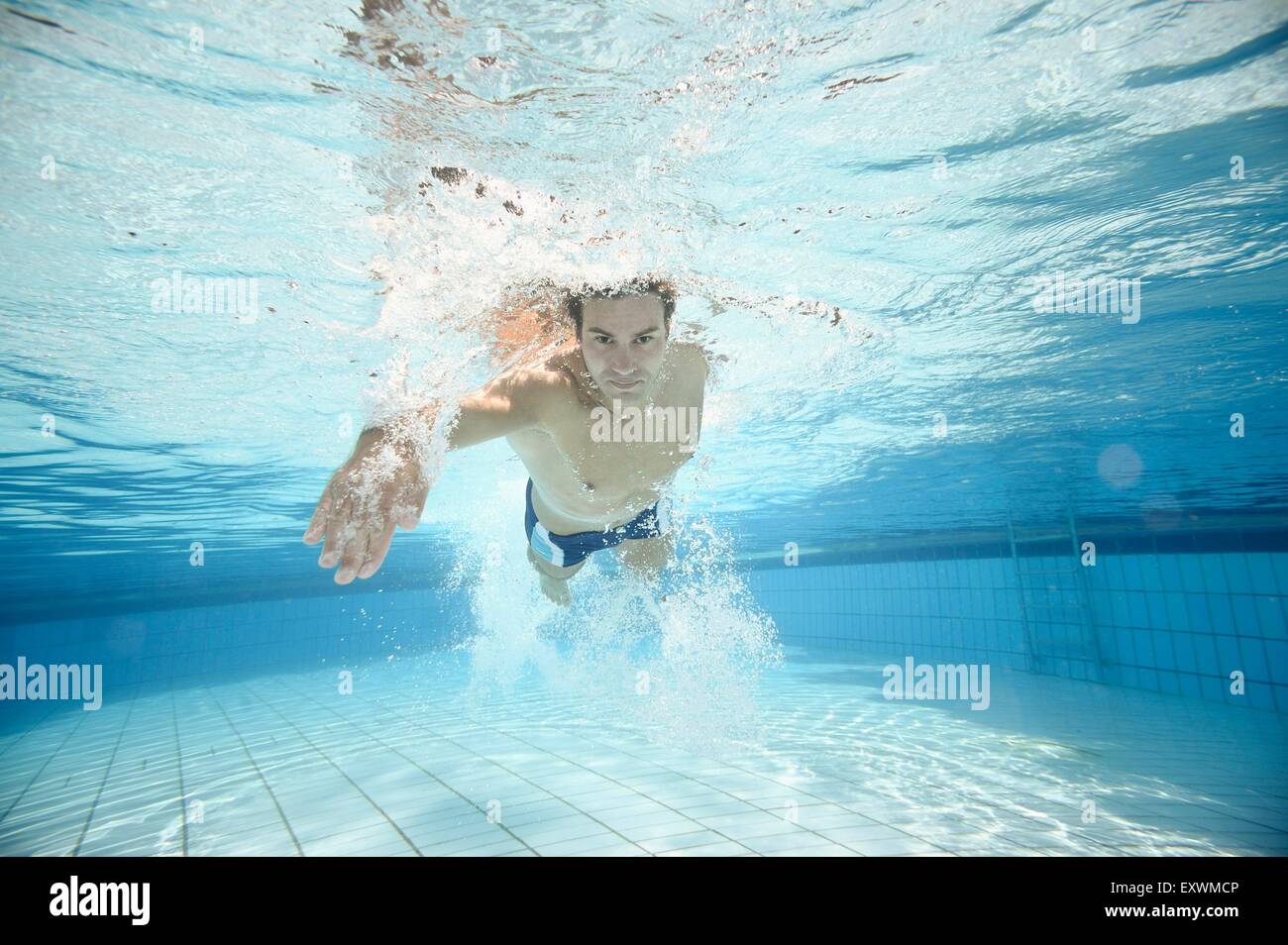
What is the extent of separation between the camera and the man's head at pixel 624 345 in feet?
15.6

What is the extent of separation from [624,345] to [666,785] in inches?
209

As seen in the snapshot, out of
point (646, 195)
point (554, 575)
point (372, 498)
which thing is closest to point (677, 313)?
point (646, 195)

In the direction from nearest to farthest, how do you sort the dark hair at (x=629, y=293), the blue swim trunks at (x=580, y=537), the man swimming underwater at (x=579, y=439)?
the man swimming underwater at (x=579, y=439) → the dark hair at (x=629, y=293) → the blue swim trunks at (x=580, y=537)

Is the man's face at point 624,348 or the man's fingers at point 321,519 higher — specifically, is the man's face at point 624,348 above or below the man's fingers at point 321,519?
above

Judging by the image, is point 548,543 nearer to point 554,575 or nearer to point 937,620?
point 554,575

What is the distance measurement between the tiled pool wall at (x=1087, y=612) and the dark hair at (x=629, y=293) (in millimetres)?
15358

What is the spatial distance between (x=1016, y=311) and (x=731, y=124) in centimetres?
590

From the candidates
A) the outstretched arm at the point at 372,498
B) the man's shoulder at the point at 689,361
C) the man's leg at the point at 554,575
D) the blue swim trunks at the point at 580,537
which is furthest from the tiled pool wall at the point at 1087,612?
the outstretched arm at the point at 372,498

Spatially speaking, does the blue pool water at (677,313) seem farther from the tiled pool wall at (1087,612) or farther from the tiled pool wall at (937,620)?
the tiled pool wall at (937,620)

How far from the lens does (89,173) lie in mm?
5137

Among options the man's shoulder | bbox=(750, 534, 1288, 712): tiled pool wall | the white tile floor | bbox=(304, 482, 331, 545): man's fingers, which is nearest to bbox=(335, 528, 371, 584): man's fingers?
bbox=(304, 482, 331, 545): man's fingers

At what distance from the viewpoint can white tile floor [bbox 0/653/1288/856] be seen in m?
5.88
